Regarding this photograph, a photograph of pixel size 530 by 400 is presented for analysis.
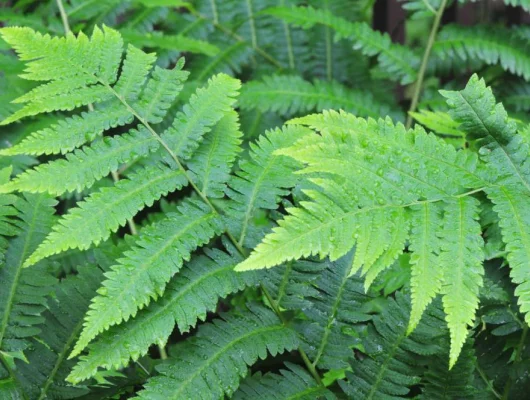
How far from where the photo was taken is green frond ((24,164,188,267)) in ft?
3.05

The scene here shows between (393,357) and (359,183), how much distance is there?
305 millimetres

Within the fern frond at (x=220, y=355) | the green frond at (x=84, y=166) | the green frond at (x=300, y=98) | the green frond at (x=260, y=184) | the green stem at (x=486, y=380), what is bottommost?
the green stem at (x=486, y=380)

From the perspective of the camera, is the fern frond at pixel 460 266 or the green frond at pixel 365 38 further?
the green frond at pixel 365 38

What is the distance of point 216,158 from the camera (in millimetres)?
1085

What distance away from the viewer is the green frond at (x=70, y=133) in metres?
1.00

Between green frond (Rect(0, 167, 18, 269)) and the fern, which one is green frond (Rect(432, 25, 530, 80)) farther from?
green frond (Rect(0, 167, 18, 269))

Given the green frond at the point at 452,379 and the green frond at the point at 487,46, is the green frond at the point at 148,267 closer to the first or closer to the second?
the green frond at the point at 452,379

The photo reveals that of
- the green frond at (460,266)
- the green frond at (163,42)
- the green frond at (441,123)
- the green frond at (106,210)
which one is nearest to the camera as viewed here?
the green frond at (460,266)

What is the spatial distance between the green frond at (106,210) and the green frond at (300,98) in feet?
2.29

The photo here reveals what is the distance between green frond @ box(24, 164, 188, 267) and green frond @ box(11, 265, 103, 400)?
13cm

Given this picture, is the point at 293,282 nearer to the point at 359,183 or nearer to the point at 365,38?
the point at 359,183

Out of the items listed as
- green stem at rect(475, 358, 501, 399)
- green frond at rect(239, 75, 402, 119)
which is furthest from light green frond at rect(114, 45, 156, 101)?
green stem at rect(475, 358, 501, 399)

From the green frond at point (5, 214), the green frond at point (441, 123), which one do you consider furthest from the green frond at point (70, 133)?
the green frond at point (441, 123)

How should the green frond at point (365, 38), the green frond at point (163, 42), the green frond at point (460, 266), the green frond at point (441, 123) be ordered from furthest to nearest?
the green frond at point (365, 38), the green frond at point (163, 42), the green frond at point (441, 123), the green frond at point (460, 266)
